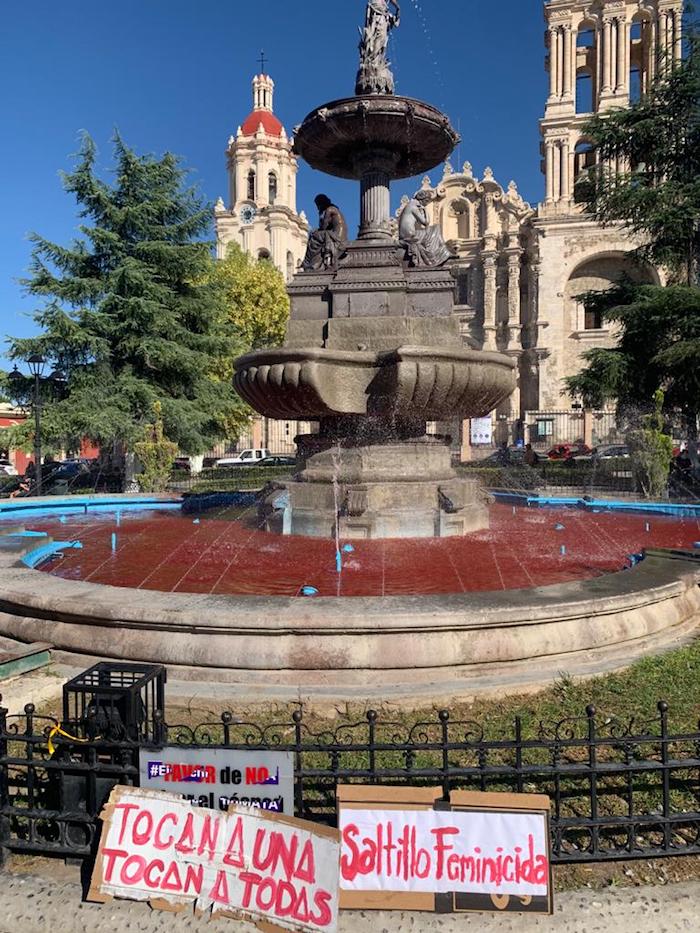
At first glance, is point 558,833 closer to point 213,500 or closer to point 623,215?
point 213,500

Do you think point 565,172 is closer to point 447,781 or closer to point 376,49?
point 376,49

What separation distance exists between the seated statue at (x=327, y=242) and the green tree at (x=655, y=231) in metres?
11.3

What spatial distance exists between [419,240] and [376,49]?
9.79 feet

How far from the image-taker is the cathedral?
47906mm

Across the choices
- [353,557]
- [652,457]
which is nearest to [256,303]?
[652,457]

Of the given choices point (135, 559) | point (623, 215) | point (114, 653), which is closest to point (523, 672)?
point (114, 653)

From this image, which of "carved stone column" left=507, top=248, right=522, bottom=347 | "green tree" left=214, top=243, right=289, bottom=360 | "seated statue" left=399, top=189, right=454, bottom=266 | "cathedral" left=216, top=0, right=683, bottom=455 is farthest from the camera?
"carved stone column" left=507, top=248, right=522, bottom=347

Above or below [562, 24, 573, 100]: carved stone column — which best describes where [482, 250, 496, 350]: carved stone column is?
below

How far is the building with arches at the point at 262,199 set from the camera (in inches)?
2354

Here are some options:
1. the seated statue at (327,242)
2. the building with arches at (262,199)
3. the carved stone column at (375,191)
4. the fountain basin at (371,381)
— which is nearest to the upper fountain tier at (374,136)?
the carved stone column at (375,191)

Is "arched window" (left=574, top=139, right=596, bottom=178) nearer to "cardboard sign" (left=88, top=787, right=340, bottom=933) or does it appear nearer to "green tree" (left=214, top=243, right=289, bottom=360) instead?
"green tree" (left=214, top=243, right=289, bottom=360)

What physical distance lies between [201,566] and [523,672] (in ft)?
11.1

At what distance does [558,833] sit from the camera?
2.59 m

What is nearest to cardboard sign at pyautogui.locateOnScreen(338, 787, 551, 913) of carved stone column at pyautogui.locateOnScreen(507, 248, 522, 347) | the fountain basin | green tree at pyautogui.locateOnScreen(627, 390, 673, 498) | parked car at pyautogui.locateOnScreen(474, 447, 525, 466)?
the fountain basin
